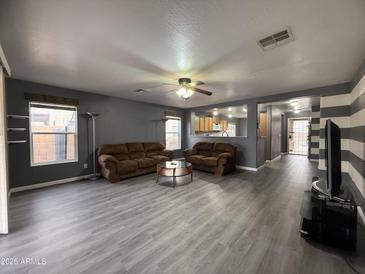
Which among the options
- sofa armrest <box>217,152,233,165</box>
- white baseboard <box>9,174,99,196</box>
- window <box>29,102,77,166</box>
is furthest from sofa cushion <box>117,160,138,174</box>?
sofa armrest <box>217,152,233,165</box>

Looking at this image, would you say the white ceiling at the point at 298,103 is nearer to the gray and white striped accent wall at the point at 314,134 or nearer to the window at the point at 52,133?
the gray and white striped accent wall at the point at 314,134

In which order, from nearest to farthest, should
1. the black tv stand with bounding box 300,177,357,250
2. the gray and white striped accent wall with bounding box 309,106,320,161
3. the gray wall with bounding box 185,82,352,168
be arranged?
the black tv stand with bounding box 300,177,357,250 < the gray wall with bounding box 185,82,352,168 < the gray and white striped accent wall with bounding box 309,106,320,161

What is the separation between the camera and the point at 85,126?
452 cm

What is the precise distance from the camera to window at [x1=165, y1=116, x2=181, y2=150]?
22.9ft

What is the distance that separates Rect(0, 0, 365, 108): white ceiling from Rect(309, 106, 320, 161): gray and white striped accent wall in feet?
14.0

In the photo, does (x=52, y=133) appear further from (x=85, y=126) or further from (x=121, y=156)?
(x=121, y=156)

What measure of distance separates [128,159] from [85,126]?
1554 mm

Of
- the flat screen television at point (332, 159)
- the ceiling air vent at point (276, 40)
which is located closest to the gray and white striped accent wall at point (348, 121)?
the flat screen television at point (332, 159)

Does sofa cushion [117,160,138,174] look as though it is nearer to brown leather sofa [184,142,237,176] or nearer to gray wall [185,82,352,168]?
brown leather sofa [184,142,237,176]

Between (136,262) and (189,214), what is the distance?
3.56 feet

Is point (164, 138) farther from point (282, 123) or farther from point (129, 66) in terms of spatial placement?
point (282, 123)

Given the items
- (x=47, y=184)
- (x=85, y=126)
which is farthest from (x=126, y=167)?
(x=47, y=184)

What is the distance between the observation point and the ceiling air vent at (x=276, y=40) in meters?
1.87

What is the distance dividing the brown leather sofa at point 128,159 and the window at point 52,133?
2.66 ft
